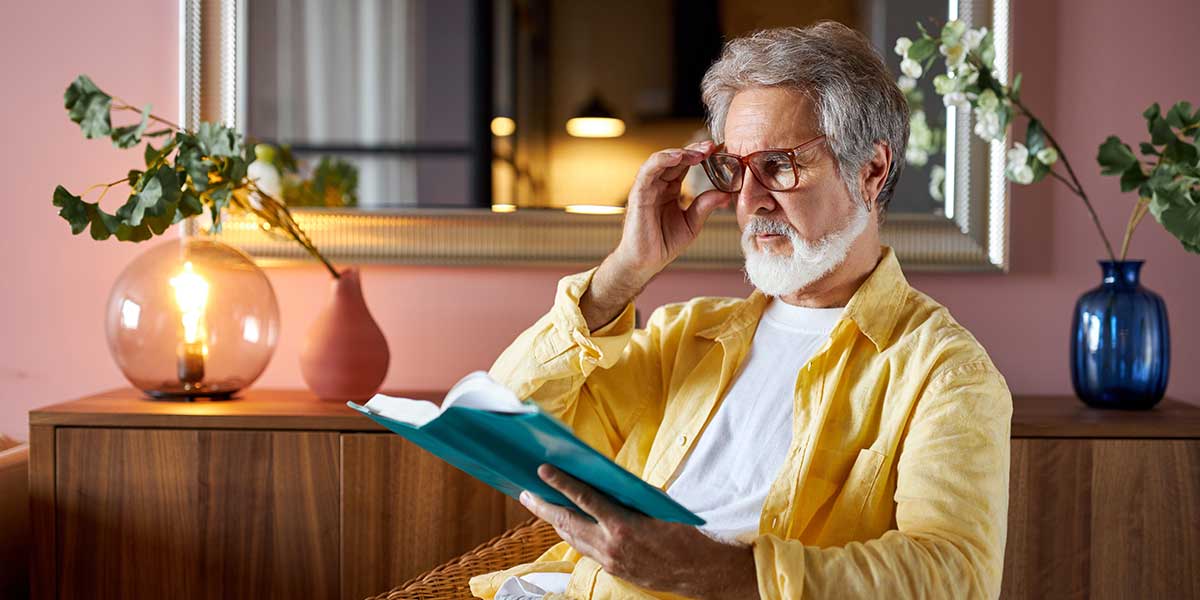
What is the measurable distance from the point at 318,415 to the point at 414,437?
35.4 inches

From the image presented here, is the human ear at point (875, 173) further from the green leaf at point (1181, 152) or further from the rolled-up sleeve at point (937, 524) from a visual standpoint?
the green leaf at point (1181, 152)

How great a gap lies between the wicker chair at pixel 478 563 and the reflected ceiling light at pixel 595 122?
0.89 m

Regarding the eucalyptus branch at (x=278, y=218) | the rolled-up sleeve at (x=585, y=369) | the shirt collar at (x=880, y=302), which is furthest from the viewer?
the eucalyptus branch at (x=278, y=218)

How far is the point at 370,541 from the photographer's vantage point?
2061 millimetres

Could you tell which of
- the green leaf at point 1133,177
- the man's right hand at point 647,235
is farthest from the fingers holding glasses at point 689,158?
the green leaf at point 1133,177

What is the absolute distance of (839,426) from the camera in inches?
61.1

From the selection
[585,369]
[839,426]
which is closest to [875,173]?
[839,426]

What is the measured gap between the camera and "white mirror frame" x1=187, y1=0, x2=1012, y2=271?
7.90ft

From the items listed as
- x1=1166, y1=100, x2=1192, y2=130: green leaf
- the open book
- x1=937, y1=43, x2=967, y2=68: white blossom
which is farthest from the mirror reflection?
the open book

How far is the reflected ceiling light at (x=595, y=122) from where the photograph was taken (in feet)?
7.97

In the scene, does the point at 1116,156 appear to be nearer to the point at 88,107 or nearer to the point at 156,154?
the point at 156,154

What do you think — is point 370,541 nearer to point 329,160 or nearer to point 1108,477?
point 329,160

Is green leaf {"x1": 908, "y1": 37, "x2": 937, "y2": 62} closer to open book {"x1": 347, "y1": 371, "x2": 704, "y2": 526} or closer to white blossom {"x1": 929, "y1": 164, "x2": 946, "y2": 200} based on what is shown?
white blossom {"x1": 929, "y1": 164, "x2": 946, "y2": 200}

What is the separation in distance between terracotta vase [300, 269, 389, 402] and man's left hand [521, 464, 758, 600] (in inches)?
40.5
